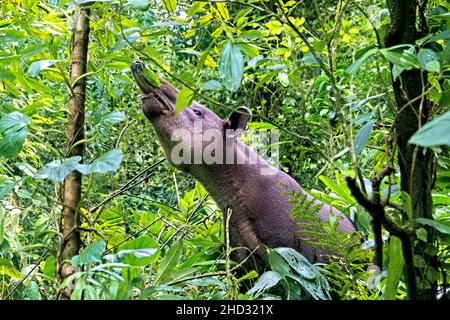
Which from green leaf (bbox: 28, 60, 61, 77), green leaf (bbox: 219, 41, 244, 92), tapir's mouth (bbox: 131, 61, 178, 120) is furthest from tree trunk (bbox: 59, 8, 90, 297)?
tapir's mouth (bbox: 131, 61, 178, 120)

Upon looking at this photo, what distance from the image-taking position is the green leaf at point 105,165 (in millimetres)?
1508

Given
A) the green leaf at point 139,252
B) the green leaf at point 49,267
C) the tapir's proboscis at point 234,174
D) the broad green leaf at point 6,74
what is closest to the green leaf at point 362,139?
the green leaf at point 139,252

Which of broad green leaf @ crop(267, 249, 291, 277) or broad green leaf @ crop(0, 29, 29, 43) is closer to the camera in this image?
broad green leaf @ crop(0, 29, 29, 43)

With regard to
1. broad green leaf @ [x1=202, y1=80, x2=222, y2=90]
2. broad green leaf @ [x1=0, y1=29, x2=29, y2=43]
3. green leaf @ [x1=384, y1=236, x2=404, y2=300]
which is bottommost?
green leaf @ [x1=384, y1=236, x2=404, y2=300]

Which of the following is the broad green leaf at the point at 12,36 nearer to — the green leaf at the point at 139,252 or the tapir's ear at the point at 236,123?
→ the green leaf at the point at 139,252

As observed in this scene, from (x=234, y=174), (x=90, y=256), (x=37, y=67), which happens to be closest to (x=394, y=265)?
(x=90, y=256)

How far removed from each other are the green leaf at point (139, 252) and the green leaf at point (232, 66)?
0.46 metres

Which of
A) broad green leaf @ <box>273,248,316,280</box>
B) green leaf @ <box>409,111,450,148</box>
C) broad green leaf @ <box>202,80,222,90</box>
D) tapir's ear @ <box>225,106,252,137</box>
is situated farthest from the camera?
tapir's ear @ <box>225,106,252,137</box>

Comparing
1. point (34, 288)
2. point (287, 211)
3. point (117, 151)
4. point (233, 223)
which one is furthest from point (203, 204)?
point (117, 151)

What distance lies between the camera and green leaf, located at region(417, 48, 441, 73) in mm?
1448

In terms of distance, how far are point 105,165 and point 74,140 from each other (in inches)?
14.8

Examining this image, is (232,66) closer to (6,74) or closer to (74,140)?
(74,140)

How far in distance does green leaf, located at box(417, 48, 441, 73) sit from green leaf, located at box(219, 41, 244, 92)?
0.44m

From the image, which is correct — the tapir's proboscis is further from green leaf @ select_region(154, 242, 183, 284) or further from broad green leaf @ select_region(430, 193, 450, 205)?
green leaf @ select_region(154, 242, 183, 284)
